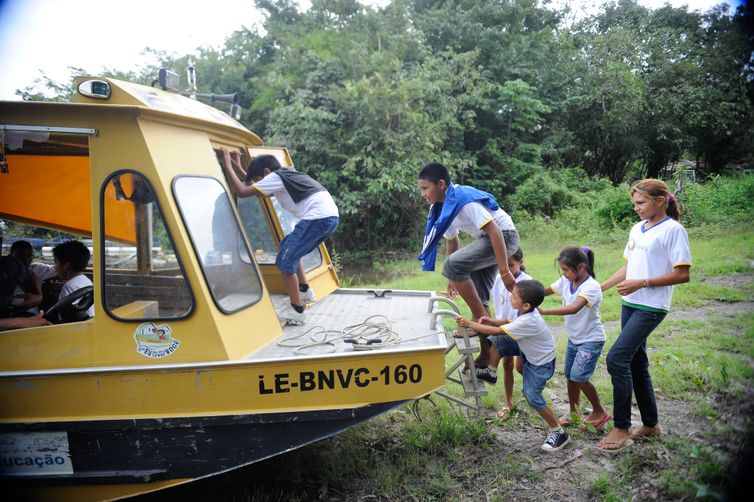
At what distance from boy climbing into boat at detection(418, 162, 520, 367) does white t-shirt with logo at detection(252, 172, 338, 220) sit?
0.84 meters

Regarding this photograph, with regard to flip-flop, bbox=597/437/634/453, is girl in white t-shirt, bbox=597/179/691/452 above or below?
above

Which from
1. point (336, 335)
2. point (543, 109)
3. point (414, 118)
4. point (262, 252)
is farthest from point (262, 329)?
point (543, 109)

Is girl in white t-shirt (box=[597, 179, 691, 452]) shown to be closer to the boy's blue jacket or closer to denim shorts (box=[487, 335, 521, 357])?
denim shorts (box=[487, 335, 521, 357])

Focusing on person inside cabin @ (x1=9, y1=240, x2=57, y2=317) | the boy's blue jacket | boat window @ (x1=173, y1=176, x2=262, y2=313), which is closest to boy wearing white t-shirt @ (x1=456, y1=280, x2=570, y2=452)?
the boy's blue jacket

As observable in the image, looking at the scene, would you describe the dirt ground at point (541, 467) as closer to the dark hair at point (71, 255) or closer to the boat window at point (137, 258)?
the boat window at point (137, 258)

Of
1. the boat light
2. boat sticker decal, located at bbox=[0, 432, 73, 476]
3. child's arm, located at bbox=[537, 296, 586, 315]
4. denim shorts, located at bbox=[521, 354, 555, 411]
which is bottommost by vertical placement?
boat sticker decal, located at bbox=[0, 432, 73, 476]

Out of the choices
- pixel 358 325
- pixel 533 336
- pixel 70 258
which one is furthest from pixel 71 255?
pixel 533 336

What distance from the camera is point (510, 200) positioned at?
52.4 feet

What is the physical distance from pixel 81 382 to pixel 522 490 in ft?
9.02

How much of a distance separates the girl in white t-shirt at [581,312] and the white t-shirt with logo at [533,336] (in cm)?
11

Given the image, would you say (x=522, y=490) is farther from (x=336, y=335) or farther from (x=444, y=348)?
(x=336, y=335)

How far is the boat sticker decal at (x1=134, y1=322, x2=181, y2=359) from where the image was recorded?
128 inches

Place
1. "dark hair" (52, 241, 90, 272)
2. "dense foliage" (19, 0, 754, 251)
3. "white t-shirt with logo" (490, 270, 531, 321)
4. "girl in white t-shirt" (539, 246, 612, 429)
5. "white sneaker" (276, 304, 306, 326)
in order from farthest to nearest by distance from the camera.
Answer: "dense foliage" (19, 0, 754, 251), "white sneaker" (276, 304, 306, 326), "white t-shirt with logo" (490, 270, 531, 321), "dark hair" (52, 241, 90, 272), "girl in white t-shirt" (539, 246, 612, 429)

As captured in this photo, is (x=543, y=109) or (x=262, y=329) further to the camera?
(x=543, y=109)
